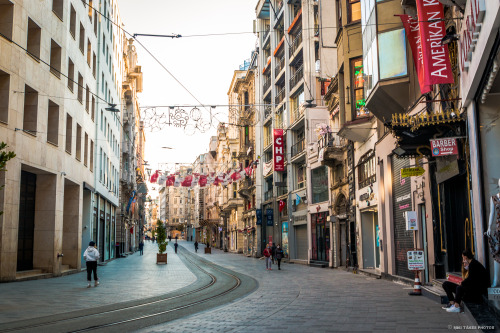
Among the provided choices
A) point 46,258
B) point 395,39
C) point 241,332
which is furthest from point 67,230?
point 241,332

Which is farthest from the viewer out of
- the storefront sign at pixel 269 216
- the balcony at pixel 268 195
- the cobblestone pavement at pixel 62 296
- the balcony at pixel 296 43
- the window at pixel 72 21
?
the balcony at pixel 268 195

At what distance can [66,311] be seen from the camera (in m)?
12.0

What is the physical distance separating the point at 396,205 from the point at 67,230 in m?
17.9

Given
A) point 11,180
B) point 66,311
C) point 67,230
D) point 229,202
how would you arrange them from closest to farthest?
point 66,311, point 11,180, point 67,230, point 229,202

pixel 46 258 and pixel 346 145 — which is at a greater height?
pixel 346 145

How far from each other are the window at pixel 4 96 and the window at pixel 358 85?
14.9 meters

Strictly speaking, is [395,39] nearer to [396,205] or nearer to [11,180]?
[396,205]

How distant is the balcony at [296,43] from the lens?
40731mm

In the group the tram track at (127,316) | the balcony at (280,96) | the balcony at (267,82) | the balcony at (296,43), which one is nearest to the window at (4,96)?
the tram track at (127,316)

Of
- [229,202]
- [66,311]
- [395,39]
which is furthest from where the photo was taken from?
[229,202]

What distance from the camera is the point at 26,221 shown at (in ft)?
77.0

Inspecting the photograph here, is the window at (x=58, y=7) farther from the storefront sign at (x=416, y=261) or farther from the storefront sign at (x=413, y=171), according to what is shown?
the storefront sign at (x=416, y=261)

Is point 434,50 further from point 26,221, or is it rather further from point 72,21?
point 72,21

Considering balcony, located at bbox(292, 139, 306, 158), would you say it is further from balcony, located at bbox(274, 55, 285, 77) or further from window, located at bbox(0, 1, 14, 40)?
window, located at bbox(0, 1, 14, 40)
